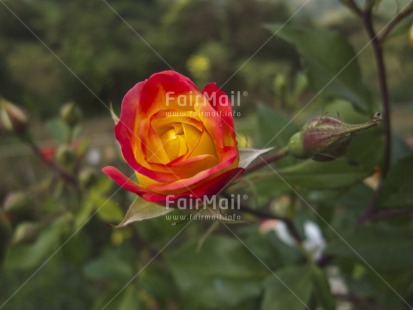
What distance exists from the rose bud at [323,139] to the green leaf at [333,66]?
133 millimetres

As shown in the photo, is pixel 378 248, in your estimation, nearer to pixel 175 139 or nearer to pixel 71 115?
pixel 175 139

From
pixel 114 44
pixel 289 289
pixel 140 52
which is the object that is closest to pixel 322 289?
pixel 289 289

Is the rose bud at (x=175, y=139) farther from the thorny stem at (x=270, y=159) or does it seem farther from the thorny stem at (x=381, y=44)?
the thorny stem at (x=381, y=44)

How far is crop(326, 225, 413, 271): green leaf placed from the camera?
428 millimetres

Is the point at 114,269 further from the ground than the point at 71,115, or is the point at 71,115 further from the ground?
the point at 71,115

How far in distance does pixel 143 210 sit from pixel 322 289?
23 centimetres

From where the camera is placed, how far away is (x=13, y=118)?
1.80 feet

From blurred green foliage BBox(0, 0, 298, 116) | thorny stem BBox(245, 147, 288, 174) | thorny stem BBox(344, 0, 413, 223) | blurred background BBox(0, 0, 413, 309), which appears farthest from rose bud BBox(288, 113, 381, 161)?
blurred green foliage BBox(0, 0, 298, 116)

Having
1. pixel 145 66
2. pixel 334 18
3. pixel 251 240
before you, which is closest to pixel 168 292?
pixel 251 240

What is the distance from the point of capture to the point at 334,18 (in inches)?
131

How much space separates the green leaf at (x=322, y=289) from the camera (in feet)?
1.36

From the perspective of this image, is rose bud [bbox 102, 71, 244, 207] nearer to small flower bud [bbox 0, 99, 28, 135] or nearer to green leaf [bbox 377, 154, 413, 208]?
green leaf [bbox 377, 154, 413, 208]

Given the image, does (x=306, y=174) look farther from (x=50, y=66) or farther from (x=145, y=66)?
(x=50, y=66)

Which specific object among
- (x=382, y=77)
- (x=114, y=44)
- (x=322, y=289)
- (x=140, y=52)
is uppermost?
(x=114, y=44)
